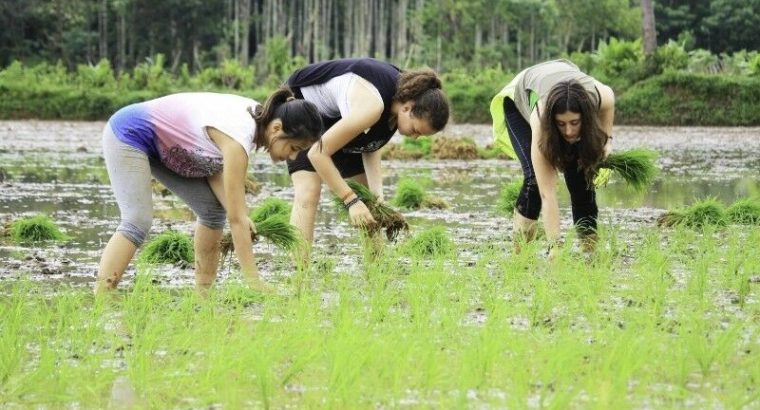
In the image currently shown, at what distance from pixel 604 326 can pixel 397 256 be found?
2001 millimetres

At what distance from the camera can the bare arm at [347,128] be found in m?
6.43

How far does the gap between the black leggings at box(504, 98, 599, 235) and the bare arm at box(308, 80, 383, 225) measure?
1294mm

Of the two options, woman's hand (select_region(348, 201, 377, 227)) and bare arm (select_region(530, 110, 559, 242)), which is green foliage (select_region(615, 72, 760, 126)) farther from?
woman's hand (select_region(348, 201, 377, 227))

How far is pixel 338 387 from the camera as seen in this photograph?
3963mm

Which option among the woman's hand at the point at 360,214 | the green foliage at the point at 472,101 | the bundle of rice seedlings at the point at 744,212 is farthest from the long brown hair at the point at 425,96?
the green foliage at the point at 472,101

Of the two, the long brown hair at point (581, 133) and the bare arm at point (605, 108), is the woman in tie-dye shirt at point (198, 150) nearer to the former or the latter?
the long brown hair at point (581, 133)

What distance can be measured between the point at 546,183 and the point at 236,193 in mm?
2016

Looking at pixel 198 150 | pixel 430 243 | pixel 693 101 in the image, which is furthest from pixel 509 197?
pixel 693 101

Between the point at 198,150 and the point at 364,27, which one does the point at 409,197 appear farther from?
the point at 364,27


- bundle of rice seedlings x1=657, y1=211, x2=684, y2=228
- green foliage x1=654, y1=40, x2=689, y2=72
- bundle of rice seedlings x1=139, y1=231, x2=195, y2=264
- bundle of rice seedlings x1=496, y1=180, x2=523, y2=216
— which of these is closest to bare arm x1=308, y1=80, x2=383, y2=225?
bundle of rice seedlings x1=139, y1=231, x2=195, y2=264

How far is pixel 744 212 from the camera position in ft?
30.0

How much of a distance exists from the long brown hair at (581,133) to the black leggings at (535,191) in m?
0.32

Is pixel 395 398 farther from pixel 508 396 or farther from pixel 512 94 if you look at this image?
pixel 512 94

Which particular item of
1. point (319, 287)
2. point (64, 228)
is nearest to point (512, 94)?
point (319, 287)
